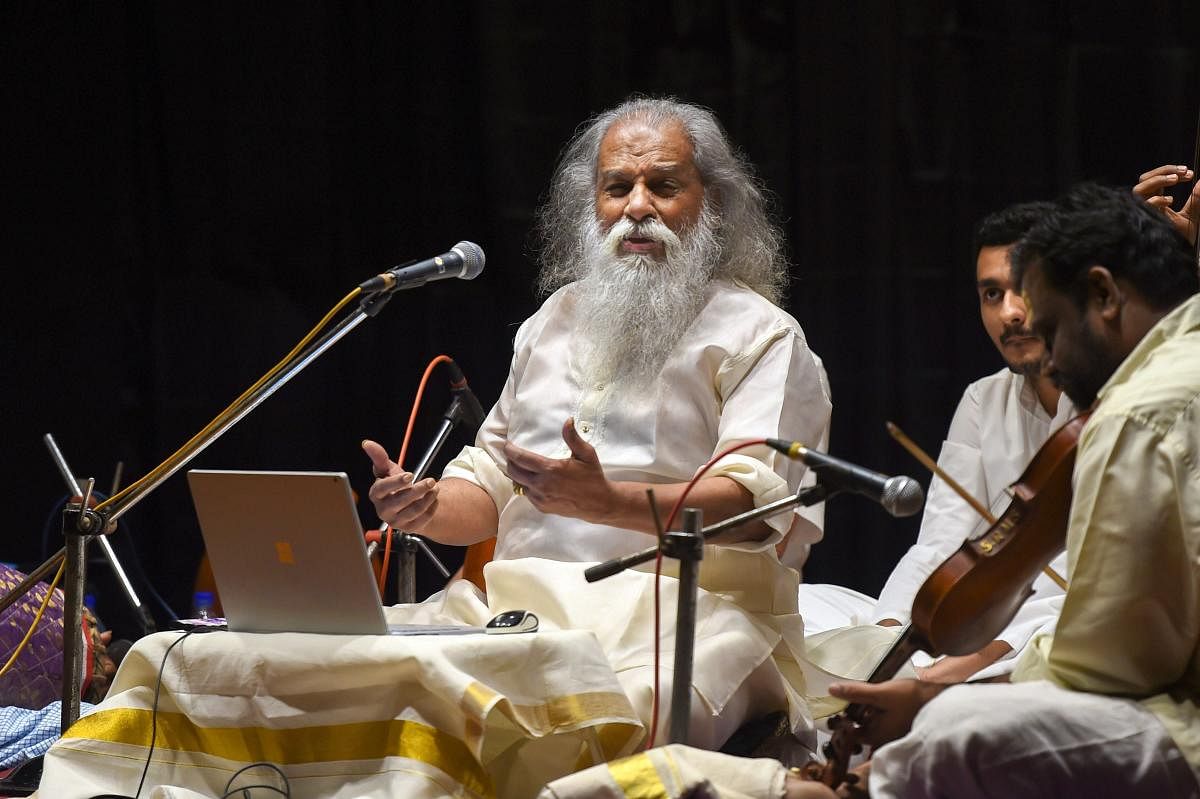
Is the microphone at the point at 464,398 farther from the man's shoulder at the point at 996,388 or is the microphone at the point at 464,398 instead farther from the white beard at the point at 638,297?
the man's shoulder at the point at 996,388

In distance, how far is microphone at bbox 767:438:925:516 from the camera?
2.15 meters

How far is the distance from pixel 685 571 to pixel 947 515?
2207mm

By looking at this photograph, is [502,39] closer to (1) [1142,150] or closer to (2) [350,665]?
(1) [1142,150]

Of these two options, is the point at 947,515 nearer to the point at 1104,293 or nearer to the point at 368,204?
the point at 1104,293

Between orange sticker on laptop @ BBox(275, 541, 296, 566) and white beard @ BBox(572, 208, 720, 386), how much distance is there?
Answer: 3.71ft

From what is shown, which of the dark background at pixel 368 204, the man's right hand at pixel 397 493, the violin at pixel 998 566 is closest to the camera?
the violin at pixel 998 566

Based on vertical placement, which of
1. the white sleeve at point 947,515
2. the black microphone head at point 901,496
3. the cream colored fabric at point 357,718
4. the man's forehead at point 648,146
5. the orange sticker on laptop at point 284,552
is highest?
the man's forehead at point 648,146

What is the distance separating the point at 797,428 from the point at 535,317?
893 mm

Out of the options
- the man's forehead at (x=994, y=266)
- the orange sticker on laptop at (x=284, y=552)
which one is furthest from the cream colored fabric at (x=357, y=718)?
the man's forehead at (x=994, y=266)

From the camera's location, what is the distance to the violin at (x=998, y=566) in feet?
7.36

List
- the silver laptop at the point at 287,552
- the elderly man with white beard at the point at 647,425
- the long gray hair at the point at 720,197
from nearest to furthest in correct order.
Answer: the silver laptop at the point at 287,552
the elderly man with white beard at the point at 647,425
the long gray hair at the point at 720,197

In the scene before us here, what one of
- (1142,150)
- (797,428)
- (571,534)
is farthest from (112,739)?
(1142,150)

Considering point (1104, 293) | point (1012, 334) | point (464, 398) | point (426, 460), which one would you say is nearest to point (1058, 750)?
point (1104, 293)

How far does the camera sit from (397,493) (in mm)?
3076
